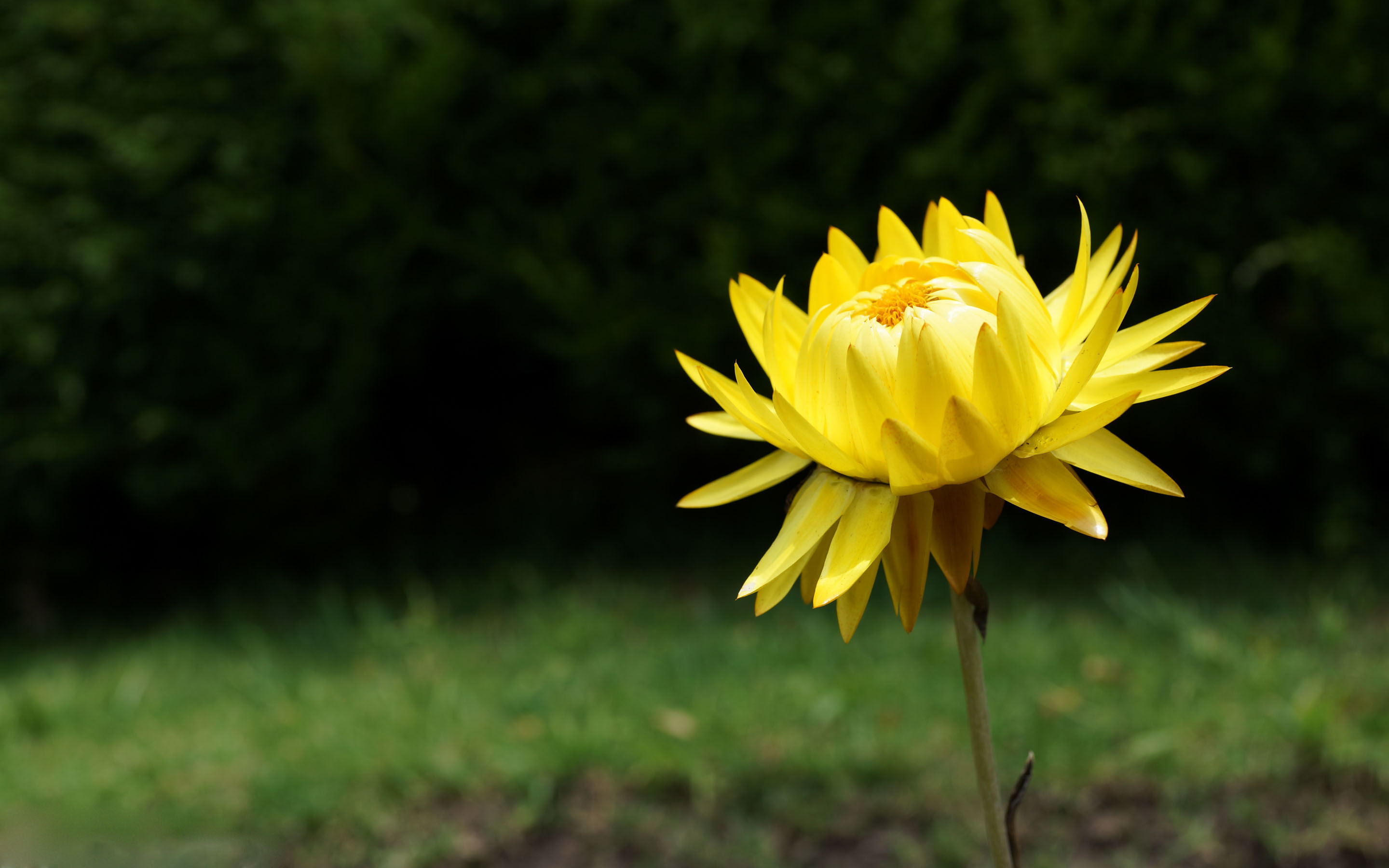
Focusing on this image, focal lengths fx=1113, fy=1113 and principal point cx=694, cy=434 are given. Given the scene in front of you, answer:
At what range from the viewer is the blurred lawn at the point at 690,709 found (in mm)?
2324

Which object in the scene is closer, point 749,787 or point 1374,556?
point 749,787

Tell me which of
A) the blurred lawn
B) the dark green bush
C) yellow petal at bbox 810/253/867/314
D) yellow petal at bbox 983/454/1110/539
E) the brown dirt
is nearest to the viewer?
yellow petal at bbox 983/454/1110/539

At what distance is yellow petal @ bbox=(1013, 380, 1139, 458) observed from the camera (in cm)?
81

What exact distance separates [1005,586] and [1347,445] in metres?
1.03

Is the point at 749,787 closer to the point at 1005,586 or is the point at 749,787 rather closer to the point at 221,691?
the point at 1005,586

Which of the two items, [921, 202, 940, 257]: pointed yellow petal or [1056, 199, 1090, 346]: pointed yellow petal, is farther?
[921, 202, 940, 257]: pointed yellow petal

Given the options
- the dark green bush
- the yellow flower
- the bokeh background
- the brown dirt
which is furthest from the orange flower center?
the dark green bush

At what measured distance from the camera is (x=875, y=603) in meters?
3.15

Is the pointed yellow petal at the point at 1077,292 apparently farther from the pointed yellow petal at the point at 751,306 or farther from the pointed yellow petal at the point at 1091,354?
the pointed yellow petal at the point at 751,306

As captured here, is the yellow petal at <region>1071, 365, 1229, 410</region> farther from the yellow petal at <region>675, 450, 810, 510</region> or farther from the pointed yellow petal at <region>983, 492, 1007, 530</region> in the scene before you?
the yellow petal at <region>675, 450, 810, 510</region>

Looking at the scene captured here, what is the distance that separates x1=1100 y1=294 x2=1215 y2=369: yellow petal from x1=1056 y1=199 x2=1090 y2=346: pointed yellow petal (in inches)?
1.5

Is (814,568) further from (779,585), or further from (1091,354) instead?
(1091,354)

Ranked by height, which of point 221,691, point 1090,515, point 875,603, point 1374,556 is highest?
point 1090,515

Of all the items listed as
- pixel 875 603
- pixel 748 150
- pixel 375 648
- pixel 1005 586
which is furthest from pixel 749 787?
pixel 748 150
